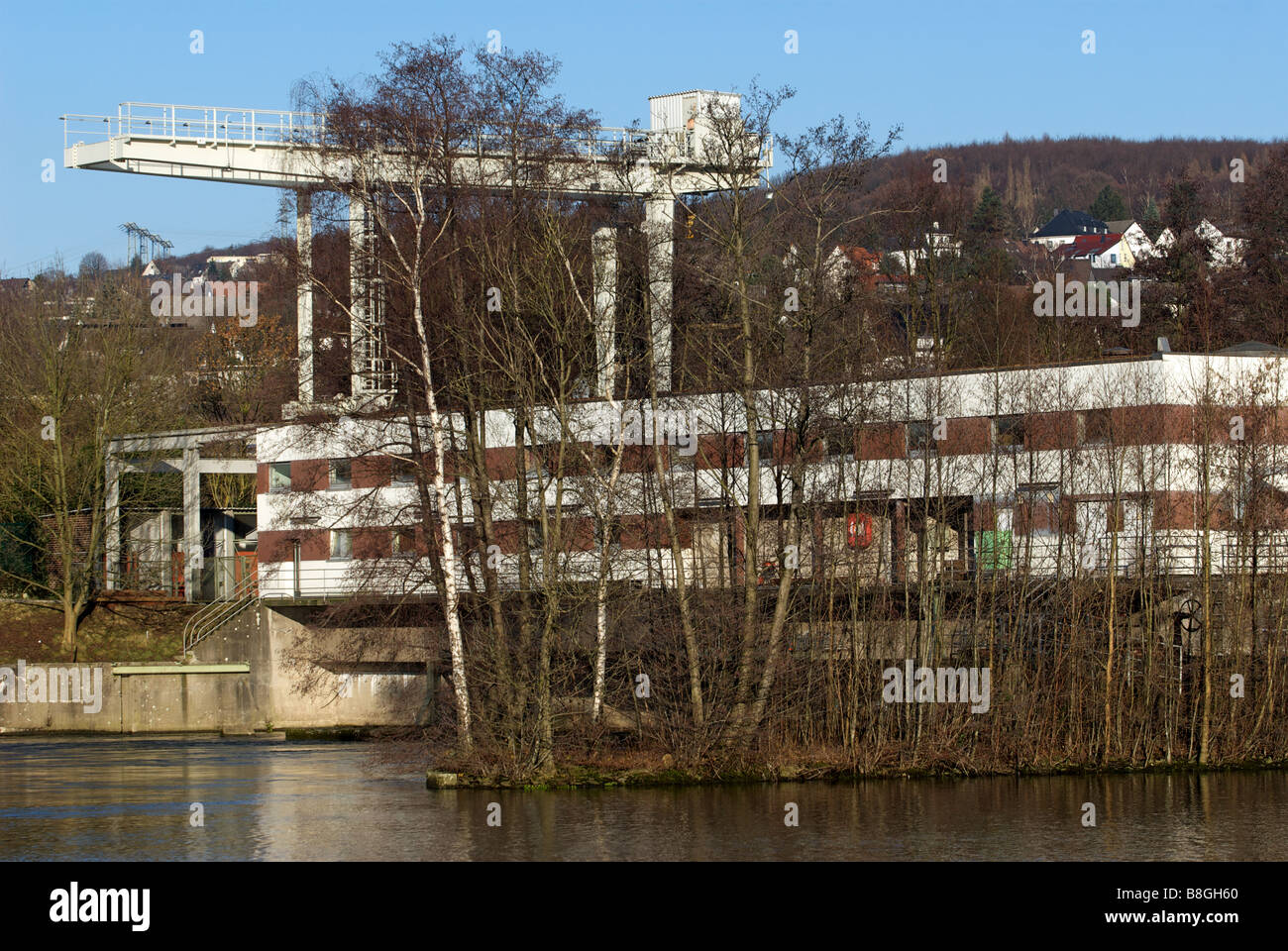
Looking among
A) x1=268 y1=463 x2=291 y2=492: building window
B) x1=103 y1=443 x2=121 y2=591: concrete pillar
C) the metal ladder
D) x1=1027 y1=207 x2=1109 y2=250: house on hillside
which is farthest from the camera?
x1=1027 y1=207 x2=1109 y2=250: house on hillside

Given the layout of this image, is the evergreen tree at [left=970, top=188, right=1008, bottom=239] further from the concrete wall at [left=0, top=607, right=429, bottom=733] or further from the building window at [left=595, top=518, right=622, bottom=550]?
the building window at [left=595, top=518, right=622, bottom=550]

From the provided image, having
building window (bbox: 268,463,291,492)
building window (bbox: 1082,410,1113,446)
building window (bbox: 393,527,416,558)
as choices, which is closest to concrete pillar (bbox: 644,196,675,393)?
building window (bbox: 393,527,416,558)

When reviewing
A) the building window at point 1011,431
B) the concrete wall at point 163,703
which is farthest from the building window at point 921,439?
the concrete wall at point 163,703

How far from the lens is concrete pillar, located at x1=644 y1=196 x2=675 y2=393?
A: 114ft

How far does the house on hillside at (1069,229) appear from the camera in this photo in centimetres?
18288

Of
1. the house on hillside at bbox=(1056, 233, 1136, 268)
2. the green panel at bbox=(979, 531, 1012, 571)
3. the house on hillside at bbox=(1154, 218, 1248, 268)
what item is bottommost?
the green panel at bbox=(979, 531, 1012, 571)

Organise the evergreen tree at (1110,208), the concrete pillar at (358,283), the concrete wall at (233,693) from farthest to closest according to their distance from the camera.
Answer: the evergreen tree at (1110,208)
the concrete wall at (233,693)
the concrete pillar at (358,283)

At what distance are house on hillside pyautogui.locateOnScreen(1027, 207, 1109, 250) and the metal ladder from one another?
144 metres

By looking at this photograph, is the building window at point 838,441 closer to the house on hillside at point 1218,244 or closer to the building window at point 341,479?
the building window at point 341,479

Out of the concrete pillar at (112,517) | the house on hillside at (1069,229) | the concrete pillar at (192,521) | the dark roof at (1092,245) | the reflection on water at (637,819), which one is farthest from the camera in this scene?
the house on hillside at (1069,229)

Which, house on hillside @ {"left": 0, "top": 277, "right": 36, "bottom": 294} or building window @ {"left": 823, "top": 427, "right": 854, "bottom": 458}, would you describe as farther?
house on hillside @ {"left": 0, "top": 277, "right": 36, "bottom": 294}

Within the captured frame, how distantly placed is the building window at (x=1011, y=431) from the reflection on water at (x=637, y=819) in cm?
972

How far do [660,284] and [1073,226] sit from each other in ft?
521
